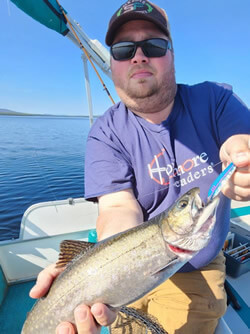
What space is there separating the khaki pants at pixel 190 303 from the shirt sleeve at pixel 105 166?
59.5 inches

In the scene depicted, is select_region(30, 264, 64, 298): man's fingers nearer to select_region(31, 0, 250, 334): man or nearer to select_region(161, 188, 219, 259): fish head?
select_region(31, 0, 250, 334): man

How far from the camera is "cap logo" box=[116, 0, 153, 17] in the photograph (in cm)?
252

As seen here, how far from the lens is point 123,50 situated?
103 inches

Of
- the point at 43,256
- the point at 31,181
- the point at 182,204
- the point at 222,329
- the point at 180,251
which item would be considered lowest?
the point at 31,181

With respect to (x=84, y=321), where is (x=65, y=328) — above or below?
below

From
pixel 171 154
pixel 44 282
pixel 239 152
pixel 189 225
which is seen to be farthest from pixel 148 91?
pixel 44 282

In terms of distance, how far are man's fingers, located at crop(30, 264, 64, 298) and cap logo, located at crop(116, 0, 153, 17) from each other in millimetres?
2941

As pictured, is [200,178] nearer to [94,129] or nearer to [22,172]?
[94,129]

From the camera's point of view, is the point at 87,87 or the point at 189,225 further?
the point at 87,87

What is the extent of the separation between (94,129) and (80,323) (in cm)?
221

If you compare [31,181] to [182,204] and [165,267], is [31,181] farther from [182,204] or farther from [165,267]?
[182,204]

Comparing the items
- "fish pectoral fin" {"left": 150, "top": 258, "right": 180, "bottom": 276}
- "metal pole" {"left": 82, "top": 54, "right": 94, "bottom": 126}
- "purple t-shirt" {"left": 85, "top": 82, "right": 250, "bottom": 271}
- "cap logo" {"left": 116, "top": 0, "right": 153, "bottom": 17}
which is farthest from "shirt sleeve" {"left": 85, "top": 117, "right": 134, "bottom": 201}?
"metal pole" {"left": 82, "top": 54, "right": 94, "bottom": 126}

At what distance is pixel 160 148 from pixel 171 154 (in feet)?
0.52

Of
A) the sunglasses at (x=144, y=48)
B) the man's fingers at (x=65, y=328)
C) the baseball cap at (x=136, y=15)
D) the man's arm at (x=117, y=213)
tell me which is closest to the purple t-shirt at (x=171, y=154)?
the man's arm at (x=117, y=213)
